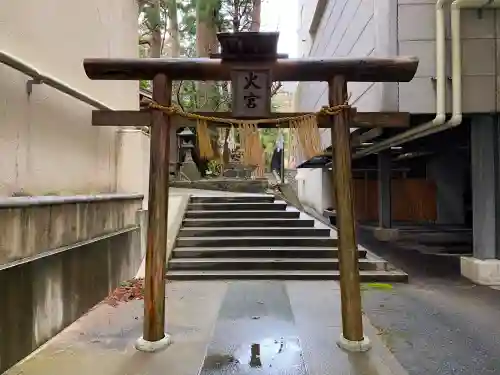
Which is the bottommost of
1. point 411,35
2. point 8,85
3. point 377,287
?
point 377,287

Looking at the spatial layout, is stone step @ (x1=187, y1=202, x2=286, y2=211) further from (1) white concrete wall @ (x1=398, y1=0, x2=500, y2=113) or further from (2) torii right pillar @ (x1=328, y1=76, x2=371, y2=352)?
(2) torii right pillar @ (x1=328, y1=76, x2=371, y2=352)

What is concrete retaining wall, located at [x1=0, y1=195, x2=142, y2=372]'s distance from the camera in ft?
13.7

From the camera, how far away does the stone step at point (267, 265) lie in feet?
27.1

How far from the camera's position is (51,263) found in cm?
509

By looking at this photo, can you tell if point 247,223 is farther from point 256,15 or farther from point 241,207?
point 256,15

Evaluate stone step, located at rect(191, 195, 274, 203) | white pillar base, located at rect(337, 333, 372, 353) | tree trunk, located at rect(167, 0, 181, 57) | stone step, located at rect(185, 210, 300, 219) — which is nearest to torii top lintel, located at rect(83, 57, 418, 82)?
white pillar base, located at rect(337, 333, 372, 353)

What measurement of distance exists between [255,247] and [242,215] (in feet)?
5.12

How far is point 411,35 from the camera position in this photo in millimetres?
7391

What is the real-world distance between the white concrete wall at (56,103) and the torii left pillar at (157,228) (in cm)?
153

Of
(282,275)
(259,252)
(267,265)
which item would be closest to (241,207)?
(259,252)

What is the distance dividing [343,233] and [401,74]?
2014 mm

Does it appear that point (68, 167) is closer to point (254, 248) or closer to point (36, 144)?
point (36, 144)

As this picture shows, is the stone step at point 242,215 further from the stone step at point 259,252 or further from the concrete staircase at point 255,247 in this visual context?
the stone step at point 259,252

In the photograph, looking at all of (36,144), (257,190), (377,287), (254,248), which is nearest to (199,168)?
(257,190)
